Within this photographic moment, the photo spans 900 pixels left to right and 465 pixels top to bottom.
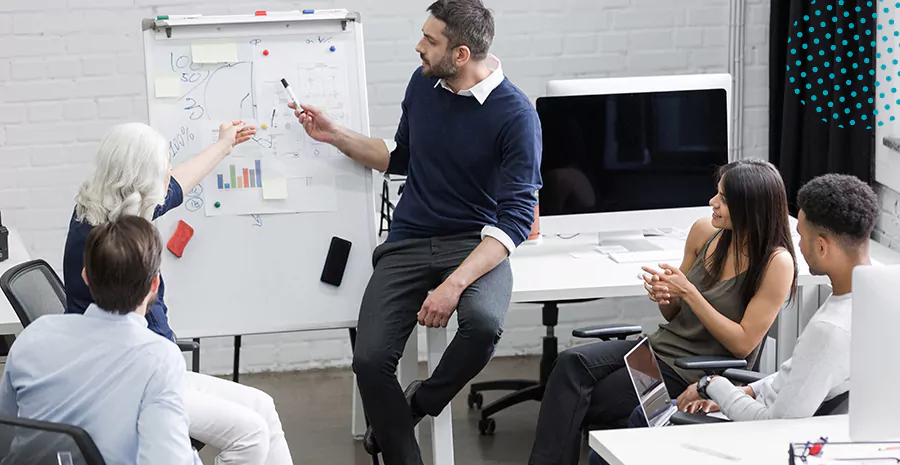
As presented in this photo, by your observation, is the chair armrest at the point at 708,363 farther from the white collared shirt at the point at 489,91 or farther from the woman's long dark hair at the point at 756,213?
the white collared shirt at the point at 489,91

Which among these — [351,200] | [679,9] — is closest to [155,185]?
[351,200]

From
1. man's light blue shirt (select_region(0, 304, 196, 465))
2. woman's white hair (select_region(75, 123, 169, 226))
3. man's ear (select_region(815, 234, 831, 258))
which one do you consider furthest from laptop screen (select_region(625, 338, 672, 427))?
woman's white hair (select_region(75, 123, 169, 226))

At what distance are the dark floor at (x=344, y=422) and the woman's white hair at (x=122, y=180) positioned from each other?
120 centimetres

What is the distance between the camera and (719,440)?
1.82 metres

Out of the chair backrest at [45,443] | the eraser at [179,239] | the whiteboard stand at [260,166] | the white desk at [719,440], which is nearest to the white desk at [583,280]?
the whiteboard stand at [260,166]

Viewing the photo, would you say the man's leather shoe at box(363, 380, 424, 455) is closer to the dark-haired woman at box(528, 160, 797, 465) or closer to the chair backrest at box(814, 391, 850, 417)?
the dark-haired woman at box(528, 160, 797, 465)

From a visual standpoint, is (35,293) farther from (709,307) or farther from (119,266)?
(709,307)

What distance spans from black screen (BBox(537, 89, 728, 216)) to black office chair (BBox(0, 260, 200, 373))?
1269mm

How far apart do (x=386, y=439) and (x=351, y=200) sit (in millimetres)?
737

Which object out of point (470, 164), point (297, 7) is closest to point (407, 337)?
point (470, 164)

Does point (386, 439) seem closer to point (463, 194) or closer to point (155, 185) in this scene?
point (463, 194)

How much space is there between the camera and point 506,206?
292cm

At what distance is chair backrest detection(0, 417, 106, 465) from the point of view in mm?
1776

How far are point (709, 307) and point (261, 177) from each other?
4.47 ft
